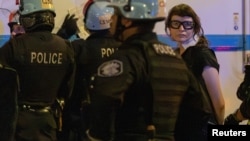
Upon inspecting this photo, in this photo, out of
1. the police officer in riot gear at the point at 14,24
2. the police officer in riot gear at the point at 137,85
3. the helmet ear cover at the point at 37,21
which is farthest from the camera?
the police officer in riot gear at the point at 14,24

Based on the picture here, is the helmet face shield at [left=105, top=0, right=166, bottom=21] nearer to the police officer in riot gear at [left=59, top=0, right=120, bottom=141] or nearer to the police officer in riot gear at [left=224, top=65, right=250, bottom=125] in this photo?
the police officer in riot gear at [left=59, top=0, right=120, bottom=141]

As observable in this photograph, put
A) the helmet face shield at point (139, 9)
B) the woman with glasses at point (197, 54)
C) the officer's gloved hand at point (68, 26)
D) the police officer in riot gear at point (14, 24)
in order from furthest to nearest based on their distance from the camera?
the officer's gloved hand at point (68, 26) → the police officer in riot gear at point (14, 24) → the woman with glasses at point (197, 54) → the helmet face shield at point (139, 9)

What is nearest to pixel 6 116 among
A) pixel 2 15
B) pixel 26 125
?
pixel 26 125

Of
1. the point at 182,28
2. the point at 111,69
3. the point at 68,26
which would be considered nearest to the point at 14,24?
the point at 68,26

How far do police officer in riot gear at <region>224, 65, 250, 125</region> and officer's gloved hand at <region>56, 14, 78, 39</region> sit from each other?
1.27 meters

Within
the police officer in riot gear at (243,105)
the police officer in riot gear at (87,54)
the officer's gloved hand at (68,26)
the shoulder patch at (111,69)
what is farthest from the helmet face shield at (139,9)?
the police officer in riot gear at (243,105)

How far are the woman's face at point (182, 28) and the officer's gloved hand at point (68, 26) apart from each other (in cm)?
78

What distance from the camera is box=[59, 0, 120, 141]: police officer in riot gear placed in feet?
11.2

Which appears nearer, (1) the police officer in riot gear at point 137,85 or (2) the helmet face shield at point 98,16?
(1) the police officer in riot gear at point 137,85

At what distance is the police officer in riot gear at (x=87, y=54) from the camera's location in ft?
11.2

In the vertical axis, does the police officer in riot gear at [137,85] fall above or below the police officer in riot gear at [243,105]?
above

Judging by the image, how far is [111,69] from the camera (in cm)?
225

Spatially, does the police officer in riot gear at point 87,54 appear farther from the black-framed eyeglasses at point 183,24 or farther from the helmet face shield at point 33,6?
the black-framed eyeglasses at point 183,24

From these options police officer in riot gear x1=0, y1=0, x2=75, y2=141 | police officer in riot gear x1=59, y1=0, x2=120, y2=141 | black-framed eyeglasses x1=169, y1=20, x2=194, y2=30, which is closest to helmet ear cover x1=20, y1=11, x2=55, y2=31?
police officer in riot gear x1=0, y1=0, x2=75, y2=141
